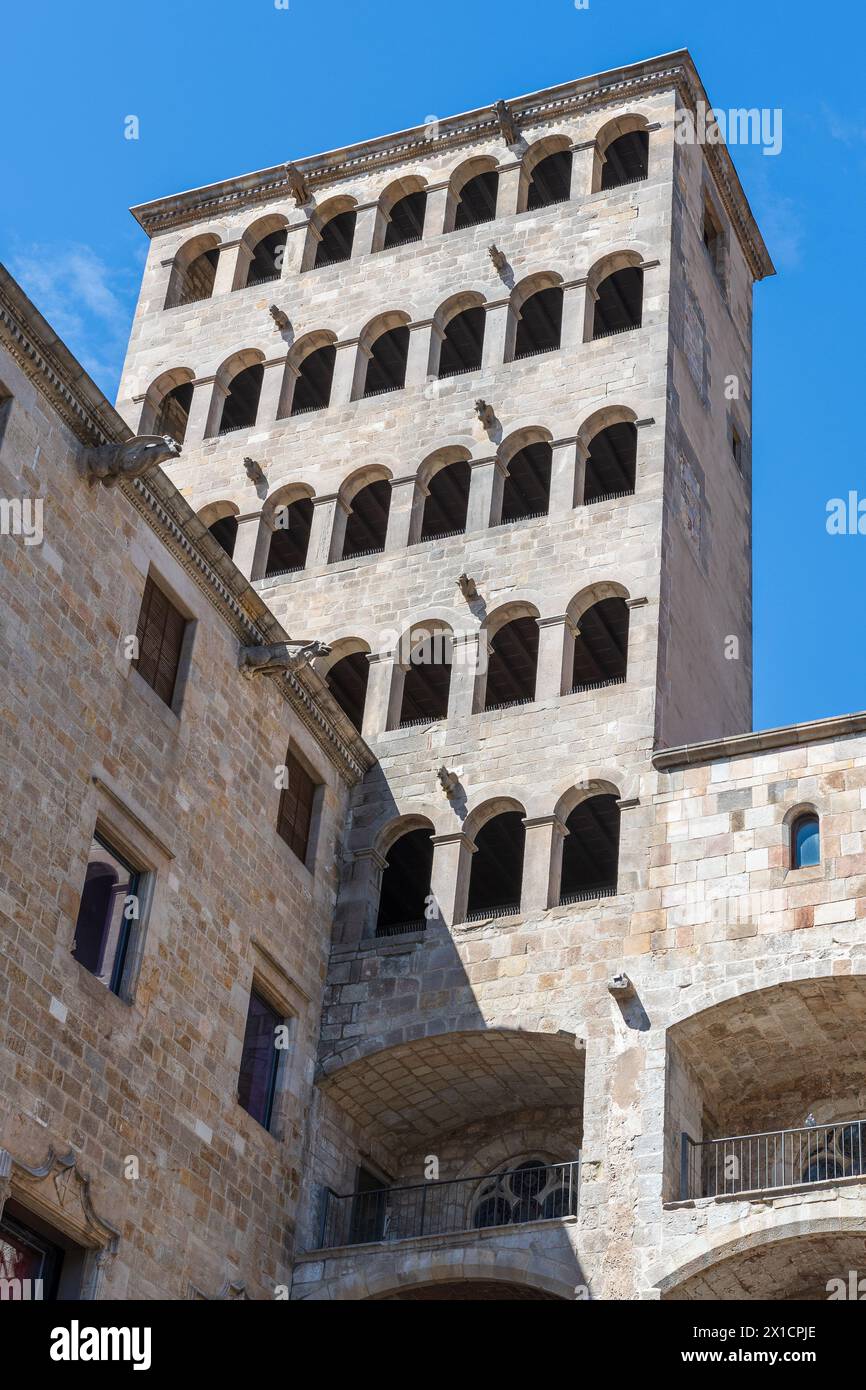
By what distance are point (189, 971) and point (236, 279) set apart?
17.5m

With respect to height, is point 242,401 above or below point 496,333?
above

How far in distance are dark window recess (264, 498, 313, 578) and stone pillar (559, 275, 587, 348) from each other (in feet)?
16.2

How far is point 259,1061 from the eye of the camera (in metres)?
24.6

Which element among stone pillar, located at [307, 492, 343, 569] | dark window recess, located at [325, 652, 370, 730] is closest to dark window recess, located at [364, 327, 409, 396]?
stone pillar, located at [307, 492, 343, 569]

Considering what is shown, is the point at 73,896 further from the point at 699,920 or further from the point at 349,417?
the point at 349,417

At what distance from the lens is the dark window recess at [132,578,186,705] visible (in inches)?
927

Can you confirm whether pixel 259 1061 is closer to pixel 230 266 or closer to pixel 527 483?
pixel 527 483

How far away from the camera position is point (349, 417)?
109 feet

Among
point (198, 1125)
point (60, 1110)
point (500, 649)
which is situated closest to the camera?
point (60, 1110)

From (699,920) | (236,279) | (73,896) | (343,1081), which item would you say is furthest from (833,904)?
(236,279)

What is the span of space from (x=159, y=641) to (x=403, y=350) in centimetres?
1311

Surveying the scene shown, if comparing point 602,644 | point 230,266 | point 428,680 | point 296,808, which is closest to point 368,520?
point 428,680
